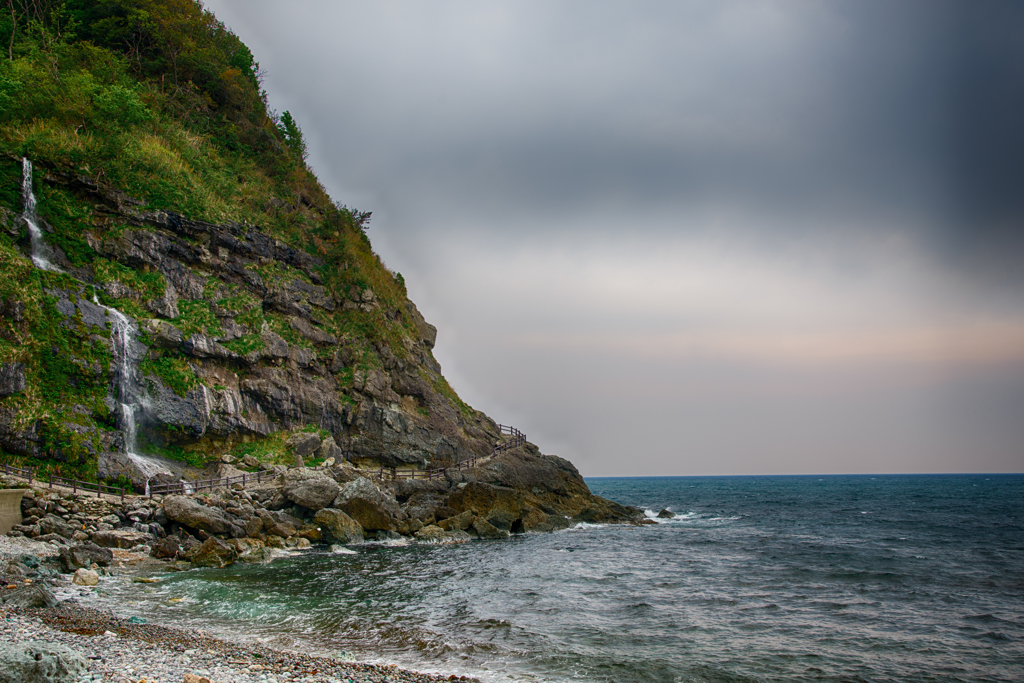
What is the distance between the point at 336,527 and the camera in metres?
30.7

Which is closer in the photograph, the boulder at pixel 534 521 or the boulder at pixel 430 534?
the boulder at pixel 430 534

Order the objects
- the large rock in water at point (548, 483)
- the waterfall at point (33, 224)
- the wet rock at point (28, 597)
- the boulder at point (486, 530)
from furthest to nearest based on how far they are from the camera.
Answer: the large rock in water at point (548, 483) → the boulder at point (486, 530) → the waterfall at point (33, 224) → the wet rock at point (28, 597)

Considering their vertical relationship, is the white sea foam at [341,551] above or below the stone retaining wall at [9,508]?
below

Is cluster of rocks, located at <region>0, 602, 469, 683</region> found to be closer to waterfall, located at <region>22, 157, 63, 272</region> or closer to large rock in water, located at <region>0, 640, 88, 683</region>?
large rock in water, located at <region>0, 640, 88, 683</region>

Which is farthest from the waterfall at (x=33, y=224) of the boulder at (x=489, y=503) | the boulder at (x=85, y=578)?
the boulder at (x=489, y=503)

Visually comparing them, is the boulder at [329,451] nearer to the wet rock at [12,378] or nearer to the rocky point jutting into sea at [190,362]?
the rocky point jutting into sea at [190,362]

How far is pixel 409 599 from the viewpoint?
20.4 m

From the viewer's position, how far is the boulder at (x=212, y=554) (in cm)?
2394

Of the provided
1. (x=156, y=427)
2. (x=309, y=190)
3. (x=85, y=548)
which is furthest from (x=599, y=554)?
(x=309, y=190)

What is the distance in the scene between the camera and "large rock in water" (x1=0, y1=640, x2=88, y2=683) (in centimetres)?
845

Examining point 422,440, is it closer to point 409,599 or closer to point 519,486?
point 519,486

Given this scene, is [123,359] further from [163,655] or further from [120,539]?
[163,655]

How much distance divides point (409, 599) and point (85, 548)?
12.4m

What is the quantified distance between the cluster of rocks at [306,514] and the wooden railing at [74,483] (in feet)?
3.75
